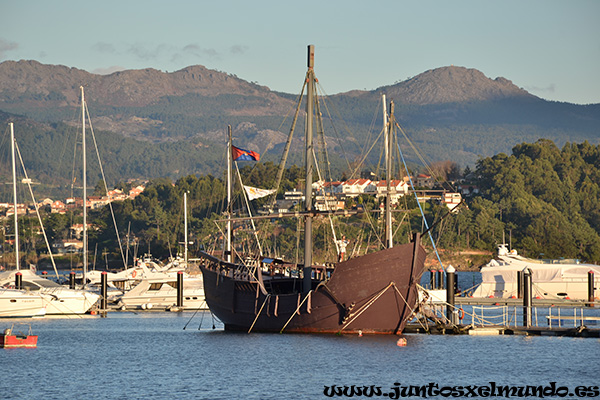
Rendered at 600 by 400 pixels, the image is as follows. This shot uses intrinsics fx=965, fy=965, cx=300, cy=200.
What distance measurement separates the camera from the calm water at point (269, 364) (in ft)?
114

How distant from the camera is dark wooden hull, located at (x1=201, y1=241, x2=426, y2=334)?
43.5m

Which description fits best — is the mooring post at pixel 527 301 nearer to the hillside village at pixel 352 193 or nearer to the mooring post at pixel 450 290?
the mooring post at pixel 450 290

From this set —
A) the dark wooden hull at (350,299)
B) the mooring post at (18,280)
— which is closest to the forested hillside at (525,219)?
the mooring post at (18,280)

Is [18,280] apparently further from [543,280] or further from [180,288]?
[543,280]

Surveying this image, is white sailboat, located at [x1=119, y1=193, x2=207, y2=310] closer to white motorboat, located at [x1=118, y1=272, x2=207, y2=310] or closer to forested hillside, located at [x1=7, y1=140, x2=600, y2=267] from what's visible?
white motorboat, located at [x1=118, y1=272, x2=207, y2=310]

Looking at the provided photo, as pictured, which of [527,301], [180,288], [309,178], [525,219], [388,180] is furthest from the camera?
[525,219]

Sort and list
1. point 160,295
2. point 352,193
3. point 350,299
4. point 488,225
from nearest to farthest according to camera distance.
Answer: point 350,299, point 352,193, point 160,295, point 488,225

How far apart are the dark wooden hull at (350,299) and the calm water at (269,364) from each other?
73 cm

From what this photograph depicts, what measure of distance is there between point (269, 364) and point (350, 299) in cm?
632

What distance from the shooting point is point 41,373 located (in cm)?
3853

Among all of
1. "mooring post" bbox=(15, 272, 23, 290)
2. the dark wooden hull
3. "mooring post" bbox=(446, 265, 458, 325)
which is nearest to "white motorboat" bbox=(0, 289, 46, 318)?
"mooring post" bbox=(15, 272, 23, 290)

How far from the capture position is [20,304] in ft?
194

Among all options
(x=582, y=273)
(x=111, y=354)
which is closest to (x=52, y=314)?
(x=111, y=354)

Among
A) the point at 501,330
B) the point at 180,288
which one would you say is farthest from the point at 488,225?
the point at 501,330
